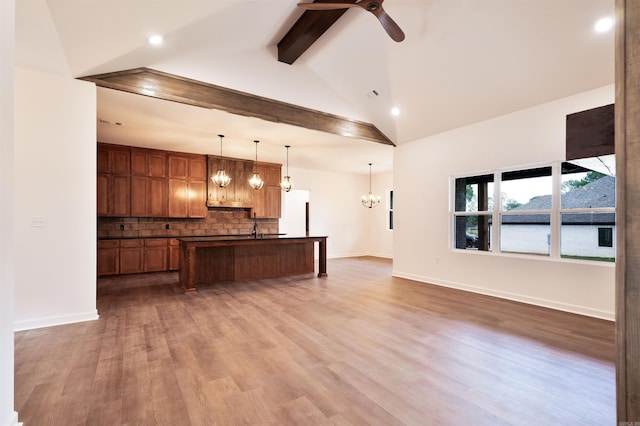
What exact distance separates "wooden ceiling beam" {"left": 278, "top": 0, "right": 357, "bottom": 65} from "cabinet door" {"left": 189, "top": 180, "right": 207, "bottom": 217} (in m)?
4.18

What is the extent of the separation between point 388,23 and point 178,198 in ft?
19.7

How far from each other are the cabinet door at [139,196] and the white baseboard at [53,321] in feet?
11.6

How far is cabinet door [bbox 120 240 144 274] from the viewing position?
20.6ft

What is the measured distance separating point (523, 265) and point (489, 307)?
3.08ft

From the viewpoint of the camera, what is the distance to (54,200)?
11.0 ft

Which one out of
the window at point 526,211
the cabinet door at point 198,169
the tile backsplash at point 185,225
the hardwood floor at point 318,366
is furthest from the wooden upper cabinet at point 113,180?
the window at point 526,211

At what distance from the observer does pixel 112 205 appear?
20.7ft

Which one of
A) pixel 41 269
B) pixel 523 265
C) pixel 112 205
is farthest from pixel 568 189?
pixel 112 205

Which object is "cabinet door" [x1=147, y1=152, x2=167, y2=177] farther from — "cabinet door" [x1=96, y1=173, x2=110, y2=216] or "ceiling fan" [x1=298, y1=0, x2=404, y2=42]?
"ceiling fan" [x1=298, y1=0, x2=404, y2=42]

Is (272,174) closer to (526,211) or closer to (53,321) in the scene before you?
(53,321)

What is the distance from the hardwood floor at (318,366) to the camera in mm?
1817

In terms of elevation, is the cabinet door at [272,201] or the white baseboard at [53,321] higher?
the cabinet door at [272,201]

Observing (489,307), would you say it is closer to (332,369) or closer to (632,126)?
(332,369)

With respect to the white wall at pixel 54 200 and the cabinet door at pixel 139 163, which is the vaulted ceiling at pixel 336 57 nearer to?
the white wall at pixel 54 200
